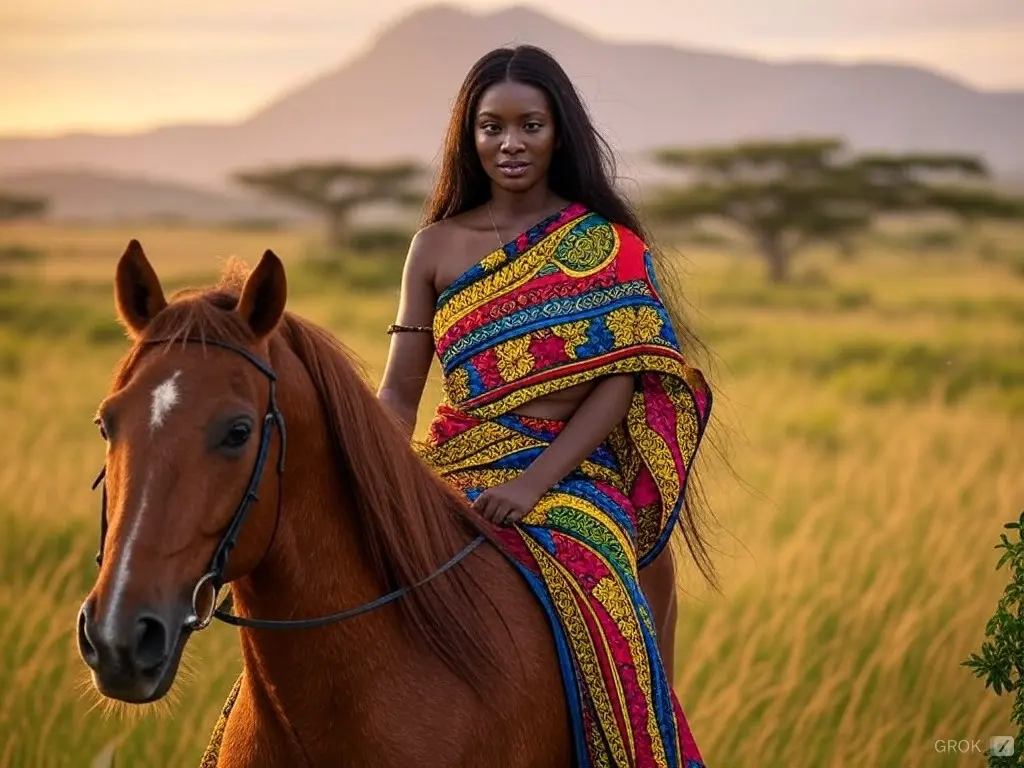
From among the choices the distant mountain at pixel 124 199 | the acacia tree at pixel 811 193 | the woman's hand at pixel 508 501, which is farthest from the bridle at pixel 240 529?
the distant mountain at pixel 124 199

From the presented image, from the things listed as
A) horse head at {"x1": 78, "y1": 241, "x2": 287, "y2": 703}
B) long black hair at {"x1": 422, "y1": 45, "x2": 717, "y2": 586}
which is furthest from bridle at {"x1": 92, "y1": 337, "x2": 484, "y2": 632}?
long black hair at {"x1": 422, "y1": 45, "x2": 717, "y2": 586}

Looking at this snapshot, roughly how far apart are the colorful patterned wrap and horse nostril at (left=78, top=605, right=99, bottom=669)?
1.06 m

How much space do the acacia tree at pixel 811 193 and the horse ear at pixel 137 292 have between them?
33.0 m

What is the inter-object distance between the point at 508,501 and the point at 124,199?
78.3 metres

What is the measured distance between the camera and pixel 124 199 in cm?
7812

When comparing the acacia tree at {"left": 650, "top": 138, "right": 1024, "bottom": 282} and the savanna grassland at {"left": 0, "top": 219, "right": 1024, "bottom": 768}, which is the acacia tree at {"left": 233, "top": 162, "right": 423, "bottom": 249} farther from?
the savanna grassland at {"left": 0, "top": 219, "right": 1024, "bottom": 768}

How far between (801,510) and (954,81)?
202 m

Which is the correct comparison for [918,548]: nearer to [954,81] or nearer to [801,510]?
[801,510]

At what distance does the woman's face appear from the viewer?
3486 millimetres

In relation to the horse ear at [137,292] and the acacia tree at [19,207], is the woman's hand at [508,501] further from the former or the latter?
the acacia tree at [19,207]

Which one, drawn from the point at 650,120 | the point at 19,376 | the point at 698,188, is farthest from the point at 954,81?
the point at 19,376

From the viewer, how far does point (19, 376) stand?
13.9 metres

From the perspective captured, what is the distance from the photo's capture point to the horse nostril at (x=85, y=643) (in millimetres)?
2277

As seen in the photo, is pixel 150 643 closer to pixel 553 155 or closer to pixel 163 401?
pixel 163 401
